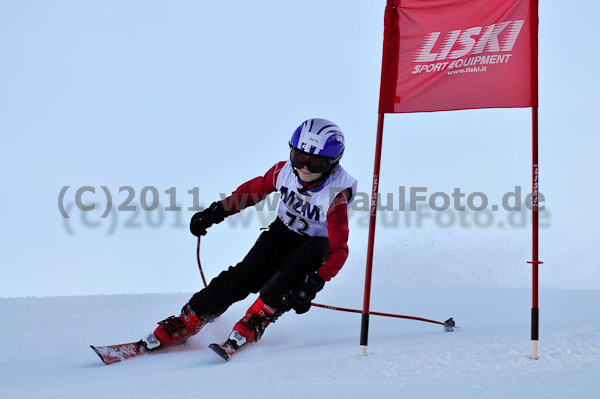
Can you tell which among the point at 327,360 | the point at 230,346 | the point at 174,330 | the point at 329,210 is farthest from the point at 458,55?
the point at 174,330

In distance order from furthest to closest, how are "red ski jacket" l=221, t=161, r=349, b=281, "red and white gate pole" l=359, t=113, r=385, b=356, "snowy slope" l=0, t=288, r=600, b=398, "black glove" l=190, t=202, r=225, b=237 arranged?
1. "black glove" l=190, t=202, r=225, b=237
2. "red ski jacket" l=221, t=161, r=349, b=281
3. "red and white gate pole" l=359, t=113, r=385, b=356
4. "snowy slope" l=0, t=288, r=600, b=398

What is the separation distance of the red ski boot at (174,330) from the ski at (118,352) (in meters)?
0.05

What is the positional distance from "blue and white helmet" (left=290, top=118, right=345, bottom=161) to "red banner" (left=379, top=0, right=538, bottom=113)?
0.50m

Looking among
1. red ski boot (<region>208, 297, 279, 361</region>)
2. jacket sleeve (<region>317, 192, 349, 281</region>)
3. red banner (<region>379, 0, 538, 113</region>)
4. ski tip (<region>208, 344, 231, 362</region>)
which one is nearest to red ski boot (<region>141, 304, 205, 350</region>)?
red ski boot (<region>208, 297, 279, 361</region>)

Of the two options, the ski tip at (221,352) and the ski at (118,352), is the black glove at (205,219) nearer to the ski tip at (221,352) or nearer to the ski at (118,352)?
the ski at (118,352)

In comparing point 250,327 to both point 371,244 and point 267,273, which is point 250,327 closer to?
point 267,273

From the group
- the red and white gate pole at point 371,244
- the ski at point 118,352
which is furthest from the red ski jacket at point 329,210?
the ski at point 118,352

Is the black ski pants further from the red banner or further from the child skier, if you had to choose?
the red banner

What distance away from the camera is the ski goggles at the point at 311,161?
4266 mm

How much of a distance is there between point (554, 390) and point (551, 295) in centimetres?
478

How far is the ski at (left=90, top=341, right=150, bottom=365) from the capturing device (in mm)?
4047

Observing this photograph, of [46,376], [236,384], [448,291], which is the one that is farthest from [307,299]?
[448,291]

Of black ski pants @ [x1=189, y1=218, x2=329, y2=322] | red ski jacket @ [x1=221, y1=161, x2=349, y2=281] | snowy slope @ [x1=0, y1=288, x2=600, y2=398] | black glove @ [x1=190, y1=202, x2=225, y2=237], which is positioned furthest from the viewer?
black glove @ [x1=190, y1=202, x2=225, y2=237]

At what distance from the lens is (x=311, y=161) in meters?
4.28
